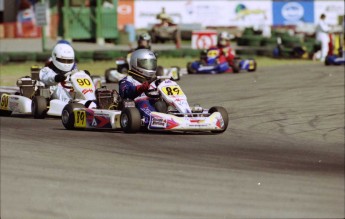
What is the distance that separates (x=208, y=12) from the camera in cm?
4075

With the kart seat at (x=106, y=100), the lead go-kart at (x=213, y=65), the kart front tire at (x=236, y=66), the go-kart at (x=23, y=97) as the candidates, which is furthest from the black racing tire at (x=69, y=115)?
the kart front tire at (x=236, y=66)

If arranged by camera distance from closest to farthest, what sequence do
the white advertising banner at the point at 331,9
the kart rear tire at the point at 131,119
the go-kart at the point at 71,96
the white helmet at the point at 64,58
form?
the kart rear tire at the point at 131,119
the go-kart at the point at 71,96
the white helmet at the point at 64,58
the white advertising banner at the point at 331,9

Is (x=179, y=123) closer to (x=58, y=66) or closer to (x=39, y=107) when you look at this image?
(x=39, y=107)

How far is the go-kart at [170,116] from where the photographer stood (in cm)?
1103

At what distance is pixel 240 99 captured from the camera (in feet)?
53.2

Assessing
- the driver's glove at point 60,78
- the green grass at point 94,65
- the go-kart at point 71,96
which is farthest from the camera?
the green grass at point 94,65

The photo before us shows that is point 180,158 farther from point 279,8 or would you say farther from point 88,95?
point 279,8

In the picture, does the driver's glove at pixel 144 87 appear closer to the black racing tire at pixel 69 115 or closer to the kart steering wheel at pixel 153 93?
the kart steering wheel at pixel 153 93

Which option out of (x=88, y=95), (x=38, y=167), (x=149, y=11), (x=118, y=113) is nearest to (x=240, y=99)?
(x=88, y=95)

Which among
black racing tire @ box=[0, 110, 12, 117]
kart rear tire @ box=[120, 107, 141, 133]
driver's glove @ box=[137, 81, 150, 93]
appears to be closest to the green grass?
black racing tire @ box=[0, 110, 12, 117]

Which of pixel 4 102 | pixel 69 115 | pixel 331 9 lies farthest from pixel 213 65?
pixel 331 9

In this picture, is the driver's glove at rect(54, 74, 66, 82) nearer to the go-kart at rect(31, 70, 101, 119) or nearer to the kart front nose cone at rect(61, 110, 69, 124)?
the go-kart at rect(31, 70, 101, 119)

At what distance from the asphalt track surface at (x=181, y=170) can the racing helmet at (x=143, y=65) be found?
0.77 m

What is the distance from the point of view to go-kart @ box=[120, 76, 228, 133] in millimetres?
11030
